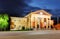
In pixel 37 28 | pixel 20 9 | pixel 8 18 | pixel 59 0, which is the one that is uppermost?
pixel 59 0

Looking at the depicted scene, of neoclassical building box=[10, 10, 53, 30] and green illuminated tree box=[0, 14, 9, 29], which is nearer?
green illuminated tree box=[0, 14, 9, 29]

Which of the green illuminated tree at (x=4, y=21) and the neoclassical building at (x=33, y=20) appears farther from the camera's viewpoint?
the neoclassical building at (x=33, y=20)

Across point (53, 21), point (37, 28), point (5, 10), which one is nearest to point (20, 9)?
point (5, 10)

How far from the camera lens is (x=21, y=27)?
3.00 meters

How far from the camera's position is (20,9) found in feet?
9.89

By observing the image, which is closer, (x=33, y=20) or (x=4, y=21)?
(x=4, y=21)

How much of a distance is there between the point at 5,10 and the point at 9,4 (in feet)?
0.51

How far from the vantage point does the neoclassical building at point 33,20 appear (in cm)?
293

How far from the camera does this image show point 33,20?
2971mm

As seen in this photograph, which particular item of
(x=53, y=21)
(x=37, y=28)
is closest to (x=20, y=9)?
(x=37, y=28)

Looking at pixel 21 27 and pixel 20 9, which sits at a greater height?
pixel 20 9

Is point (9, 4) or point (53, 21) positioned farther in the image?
point (53, 21)

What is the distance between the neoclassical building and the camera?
2930 millimetres

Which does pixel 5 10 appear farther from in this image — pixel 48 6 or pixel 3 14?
pixel 48 6
